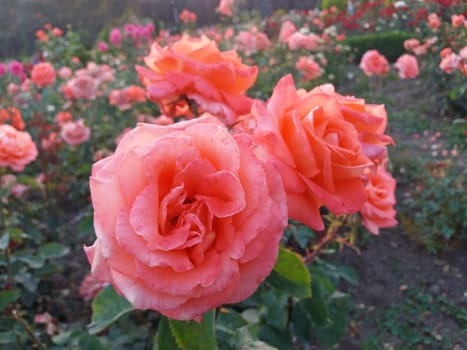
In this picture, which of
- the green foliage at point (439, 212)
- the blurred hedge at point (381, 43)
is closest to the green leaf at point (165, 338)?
the green foliage at point (439, 212)

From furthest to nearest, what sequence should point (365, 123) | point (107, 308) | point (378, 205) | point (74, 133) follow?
point (74, 133) < point (378, 205) < point (107, 308) < point (365, 123)

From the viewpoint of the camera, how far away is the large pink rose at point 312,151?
1.67 ft

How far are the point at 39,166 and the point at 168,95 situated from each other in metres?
2.33

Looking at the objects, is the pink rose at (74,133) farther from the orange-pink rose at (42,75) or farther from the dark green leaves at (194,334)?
the dark green leaves at (194,334)

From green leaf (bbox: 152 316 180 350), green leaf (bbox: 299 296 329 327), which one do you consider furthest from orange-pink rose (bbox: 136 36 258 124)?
green leaf (bbox: 299 296 329 327)

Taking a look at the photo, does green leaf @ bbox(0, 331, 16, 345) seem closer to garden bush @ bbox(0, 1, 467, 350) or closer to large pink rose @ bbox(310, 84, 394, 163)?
garden bush @ bbox(0, 1, 467, 350)

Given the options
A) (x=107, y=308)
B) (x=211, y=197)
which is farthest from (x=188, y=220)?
(x=107, y=308)

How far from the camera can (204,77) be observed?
0.76m

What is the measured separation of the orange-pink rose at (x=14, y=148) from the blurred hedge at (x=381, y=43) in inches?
219

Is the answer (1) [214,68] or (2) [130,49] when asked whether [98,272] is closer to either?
(1) [214,68]

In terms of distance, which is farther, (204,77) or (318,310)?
(318,310)

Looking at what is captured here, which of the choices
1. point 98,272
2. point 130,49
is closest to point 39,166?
point 98,272

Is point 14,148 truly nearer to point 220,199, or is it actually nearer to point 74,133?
point 74,133

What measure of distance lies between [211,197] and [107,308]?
0.36 meters
